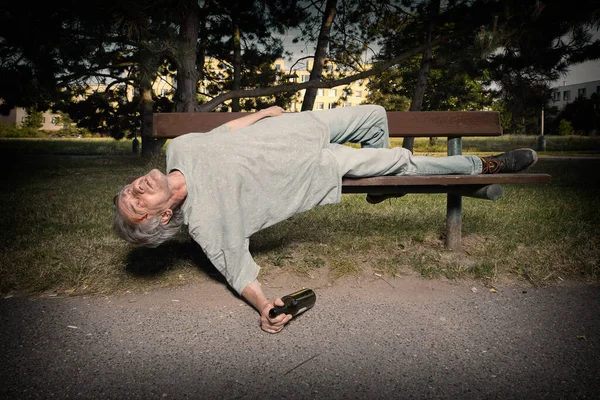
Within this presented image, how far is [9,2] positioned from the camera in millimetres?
4996

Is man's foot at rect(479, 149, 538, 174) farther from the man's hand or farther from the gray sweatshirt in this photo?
the man's hand

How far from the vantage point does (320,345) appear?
2.10 metres

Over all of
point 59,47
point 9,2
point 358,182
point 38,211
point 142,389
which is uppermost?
point 9,2

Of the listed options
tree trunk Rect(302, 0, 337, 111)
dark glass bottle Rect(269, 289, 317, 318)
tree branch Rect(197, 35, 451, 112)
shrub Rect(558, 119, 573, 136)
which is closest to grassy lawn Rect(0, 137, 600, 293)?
dark glass bottle Rect(269, 289, 317, 318)

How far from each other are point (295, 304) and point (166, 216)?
0.81 meters

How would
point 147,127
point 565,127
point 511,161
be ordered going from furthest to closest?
point 565,127
point 147,127
point 511,161

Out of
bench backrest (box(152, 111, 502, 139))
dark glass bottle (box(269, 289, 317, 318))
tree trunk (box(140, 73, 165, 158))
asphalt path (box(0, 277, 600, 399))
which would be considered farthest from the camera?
tree trunk (box(140, 73, 165, 158))

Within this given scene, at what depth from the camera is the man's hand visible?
2.16m

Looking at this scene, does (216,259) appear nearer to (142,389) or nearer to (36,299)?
(142,389)

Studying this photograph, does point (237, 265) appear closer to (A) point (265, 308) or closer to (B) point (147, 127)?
(A) point (265, 308)

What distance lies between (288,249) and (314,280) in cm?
59

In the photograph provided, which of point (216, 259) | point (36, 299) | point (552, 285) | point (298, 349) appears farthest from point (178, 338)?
point (552, 285)

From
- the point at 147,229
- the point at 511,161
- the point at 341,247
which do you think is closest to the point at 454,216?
the point at 511,161

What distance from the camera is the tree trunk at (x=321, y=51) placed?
11.1 m
